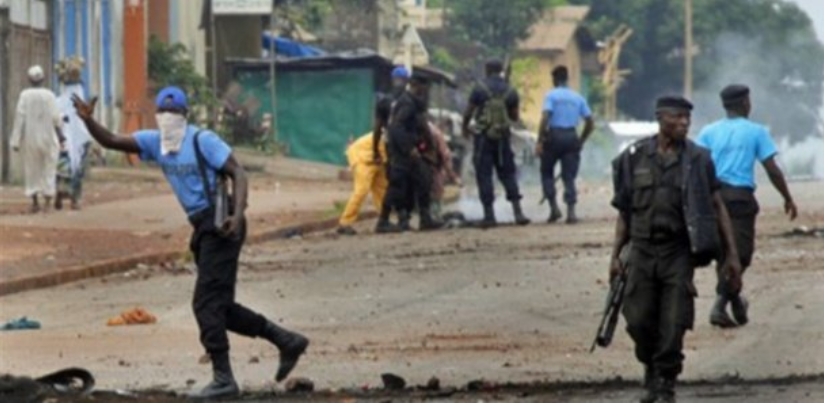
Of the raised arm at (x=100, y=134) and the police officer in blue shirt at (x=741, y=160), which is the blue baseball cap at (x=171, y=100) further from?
the police officer in blue shirt at (x=741, y=160)

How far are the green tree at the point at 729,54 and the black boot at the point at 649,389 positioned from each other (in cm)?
6010

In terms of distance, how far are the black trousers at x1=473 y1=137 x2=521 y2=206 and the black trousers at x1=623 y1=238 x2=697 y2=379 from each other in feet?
47.7

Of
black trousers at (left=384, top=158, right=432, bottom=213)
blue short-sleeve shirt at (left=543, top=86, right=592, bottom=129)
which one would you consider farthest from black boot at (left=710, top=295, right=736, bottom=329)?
blue short-sleeve shirt at (left=543, top=86, right=592, bottom=129)

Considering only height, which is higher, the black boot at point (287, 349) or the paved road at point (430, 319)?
the black boot at point (287, 349)

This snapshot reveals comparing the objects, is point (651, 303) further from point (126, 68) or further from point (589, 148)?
point (589, 148)

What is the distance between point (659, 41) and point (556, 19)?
3962mm

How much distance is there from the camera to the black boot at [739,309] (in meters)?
15.9

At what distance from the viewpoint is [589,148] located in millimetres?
73500

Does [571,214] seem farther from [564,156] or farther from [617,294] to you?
[617,294]

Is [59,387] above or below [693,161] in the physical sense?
below

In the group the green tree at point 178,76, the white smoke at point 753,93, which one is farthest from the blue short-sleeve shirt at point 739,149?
the white smoke at point 753,93

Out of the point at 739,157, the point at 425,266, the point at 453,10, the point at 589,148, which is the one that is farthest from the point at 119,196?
the point at 453,10

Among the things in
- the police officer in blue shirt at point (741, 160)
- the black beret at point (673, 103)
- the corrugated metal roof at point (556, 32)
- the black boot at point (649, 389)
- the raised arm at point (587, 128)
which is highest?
the black beret at point (673, 103)

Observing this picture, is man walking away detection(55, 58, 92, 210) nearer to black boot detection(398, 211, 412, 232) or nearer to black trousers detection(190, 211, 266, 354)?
black boot detection(398, 211, 412, 232)
